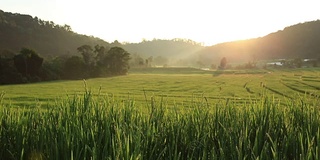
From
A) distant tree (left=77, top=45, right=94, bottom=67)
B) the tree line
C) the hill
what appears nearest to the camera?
the tree line

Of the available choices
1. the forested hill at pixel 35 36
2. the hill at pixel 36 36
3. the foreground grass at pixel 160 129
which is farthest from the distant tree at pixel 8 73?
the foreground grass at pixel 160 129

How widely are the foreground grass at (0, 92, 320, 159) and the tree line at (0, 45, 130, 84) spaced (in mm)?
66855

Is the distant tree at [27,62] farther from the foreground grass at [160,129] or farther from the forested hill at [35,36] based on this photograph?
the foreground grass at [160,129]

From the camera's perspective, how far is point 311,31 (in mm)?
192250

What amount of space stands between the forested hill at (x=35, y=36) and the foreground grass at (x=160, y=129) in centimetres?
12146

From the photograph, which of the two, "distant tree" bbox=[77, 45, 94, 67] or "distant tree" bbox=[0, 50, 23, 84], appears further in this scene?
"distant tree" bbox=[77, 45, 94, 67]

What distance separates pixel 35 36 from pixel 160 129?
142532 millimetres

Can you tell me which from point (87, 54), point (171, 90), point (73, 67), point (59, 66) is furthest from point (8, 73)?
point (171, 90)

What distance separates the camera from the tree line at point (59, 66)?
69819 mm

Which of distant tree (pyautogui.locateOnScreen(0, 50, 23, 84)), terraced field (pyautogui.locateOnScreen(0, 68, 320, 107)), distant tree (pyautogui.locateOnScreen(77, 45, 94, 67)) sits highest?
distant tree (pyautogui.locateOnScreen(77, 45, 94, 67))

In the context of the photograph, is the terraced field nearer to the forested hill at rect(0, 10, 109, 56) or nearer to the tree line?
the tree line

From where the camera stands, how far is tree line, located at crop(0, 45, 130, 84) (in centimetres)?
6982

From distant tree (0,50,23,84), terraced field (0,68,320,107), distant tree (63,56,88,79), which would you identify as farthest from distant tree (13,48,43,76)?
terraced field (0,68,320,107)

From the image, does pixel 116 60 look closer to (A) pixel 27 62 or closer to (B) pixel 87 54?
(B) pixel 87 54
